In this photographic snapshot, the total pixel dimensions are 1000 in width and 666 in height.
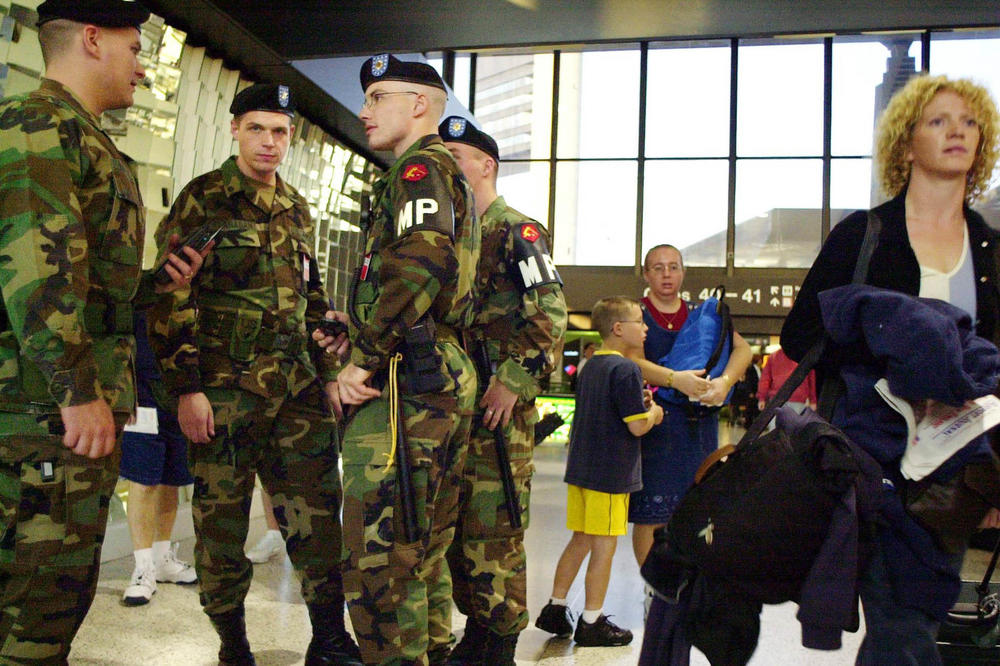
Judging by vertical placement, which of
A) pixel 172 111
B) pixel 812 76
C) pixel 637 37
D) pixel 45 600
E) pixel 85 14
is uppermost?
pixel 812 76

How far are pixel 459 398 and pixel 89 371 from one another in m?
0.81

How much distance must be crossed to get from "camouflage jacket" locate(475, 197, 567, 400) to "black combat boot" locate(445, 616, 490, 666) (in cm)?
75

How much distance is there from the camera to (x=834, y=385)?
5.68 ft

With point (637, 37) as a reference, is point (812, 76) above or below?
above

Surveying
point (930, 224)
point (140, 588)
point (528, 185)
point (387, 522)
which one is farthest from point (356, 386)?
point (528, 185)

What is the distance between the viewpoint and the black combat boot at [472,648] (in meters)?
2.71

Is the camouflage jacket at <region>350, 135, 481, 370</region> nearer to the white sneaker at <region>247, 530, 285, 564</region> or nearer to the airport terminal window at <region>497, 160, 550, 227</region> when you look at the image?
the white sneaker at <region>247, 530, 285, 564</region>

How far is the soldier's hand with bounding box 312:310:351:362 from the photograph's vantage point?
7.77 ft

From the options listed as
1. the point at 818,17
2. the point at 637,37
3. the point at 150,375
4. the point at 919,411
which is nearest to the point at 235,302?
the point at 150,375

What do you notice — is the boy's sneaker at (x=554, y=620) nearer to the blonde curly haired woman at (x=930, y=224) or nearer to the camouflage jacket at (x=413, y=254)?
the camouflage jacket at (x=413, y=254)

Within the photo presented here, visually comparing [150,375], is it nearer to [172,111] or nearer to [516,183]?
[172,111]

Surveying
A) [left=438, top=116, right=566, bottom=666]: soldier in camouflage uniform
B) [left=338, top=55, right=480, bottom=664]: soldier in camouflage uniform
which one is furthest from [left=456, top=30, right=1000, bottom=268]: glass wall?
[left=338, top=55, right=480, bottom=664]: soldier in camouflage uniform

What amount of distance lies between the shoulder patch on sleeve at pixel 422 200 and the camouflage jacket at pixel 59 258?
24.5 inches

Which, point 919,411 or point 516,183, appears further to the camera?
point 516,183
